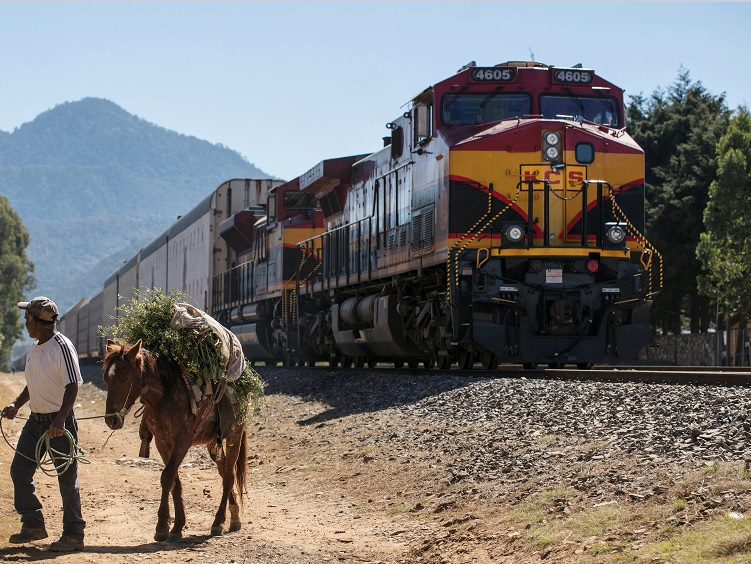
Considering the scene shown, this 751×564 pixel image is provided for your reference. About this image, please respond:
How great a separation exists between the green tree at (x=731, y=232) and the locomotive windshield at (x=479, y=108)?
18175 mm

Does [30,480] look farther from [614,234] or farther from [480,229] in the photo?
[614,234]

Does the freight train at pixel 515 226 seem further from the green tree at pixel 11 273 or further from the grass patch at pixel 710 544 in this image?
the green tree at pixel 11 273

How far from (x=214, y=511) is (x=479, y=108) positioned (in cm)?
892

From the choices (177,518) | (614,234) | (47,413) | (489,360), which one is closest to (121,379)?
(47,413)

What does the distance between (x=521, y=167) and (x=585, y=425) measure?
679 centimetres

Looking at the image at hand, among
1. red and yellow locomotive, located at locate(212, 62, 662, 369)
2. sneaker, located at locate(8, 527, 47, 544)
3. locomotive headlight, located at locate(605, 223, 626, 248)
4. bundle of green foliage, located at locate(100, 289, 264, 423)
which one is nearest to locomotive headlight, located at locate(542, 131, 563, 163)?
red and yellow locomotive, located at locate(212, 62, 662, 369)

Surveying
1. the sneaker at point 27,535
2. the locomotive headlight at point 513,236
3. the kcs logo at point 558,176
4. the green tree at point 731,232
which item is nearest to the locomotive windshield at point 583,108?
the kcs logo at point 558,176

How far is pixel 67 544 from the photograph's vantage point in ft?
25.8

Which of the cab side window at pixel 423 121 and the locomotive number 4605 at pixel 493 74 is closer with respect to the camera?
the locomotive number 4605 at pixel 493 74

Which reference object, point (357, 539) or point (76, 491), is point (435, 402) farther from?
point (76, 491)

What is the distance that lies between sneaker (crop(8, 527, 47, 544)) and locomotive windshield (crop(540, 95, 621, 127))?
11.2m

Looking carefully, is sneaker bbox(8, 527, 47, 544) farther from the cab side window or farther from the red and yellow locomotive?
the cab side window

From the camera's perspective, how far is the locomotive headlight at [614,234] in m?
16.1

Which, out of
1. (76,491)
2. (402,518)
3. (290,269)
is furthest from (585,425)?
(290,269)
